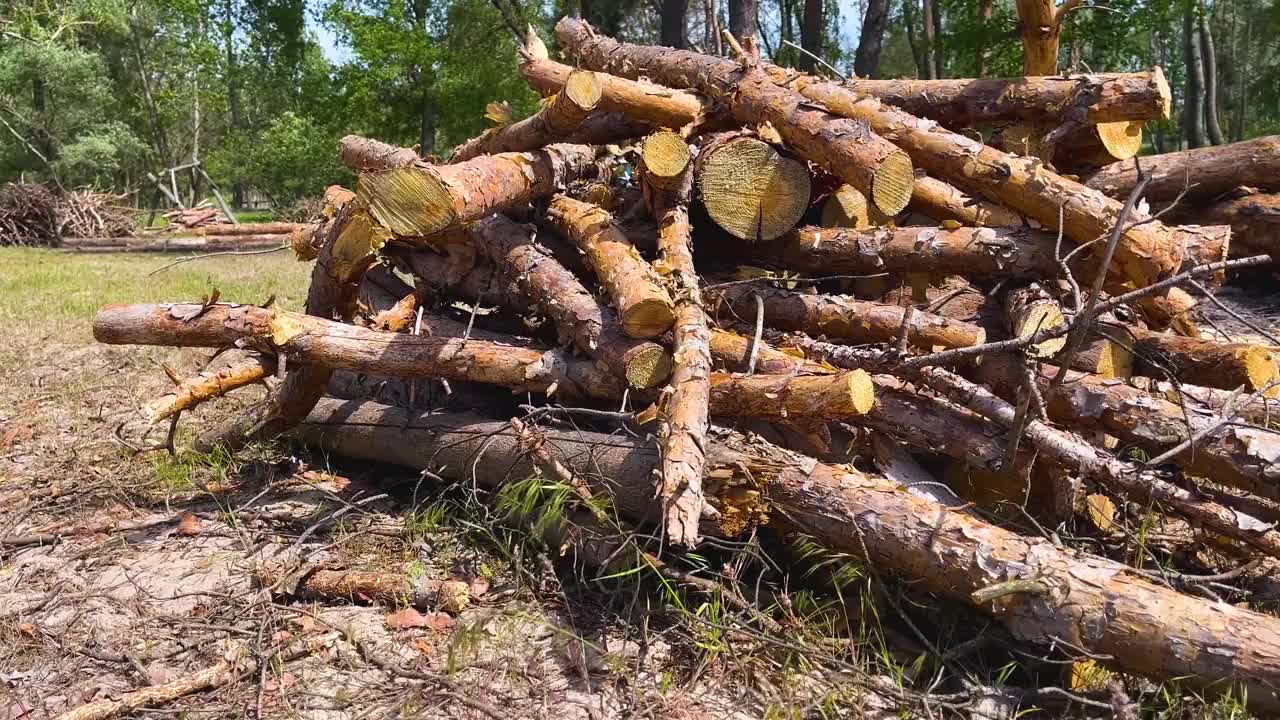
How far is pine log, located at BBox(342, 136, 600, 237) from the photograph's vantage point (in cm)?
347

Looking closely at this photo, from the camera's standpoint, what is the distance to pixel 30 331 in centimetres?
779

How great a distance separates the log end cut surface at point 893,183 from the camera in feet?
11.9

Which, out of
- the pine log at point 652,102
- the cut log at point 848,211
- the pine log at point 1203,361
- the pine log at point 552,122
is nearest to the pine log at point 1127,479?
the pine log at point 1203,361

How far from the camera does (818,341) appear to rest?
3.70 meters

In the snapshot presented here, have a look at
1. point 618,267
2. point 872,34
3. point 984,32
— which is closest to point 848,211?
point 618,267

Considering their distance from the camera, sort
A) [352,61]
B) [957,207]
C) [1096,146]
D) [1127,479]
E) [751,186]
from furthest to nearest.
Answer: [352,61], [1096,146], [957,207], [751,186], [1127,479]

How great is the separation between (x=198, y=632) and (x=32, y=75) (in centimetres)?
2692

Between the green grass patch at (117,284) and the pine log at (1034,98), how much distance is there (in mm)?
6381

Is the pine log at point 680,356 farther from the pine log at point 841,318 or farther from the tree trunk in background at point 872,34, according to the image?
the tree trunk in background at point 872,34

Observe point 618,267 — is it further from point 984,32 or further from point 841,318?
point 984,32

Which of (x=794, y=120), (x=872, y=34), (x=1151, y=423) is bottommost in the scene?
(x=1151, y=423)

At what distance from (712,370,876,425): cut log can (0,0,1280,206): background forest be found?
1162 cm

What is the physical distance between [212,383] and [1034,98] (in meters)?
4.27

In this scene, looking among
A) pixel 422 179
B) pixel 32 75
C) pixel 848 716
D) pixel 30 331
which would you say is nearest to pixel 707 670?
pixel 848 716
